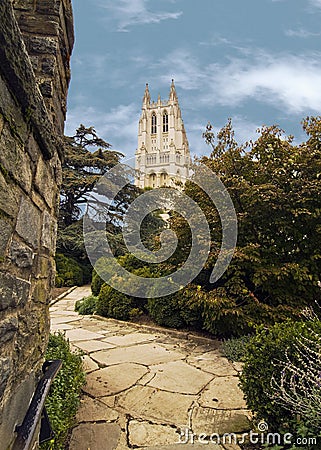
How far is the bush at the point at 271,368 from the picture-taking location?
1.43 m

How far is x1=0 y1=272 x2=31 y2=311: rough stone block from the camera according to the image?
76cm

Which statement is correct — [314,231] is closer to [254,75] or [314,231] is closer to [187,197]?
[187,197]

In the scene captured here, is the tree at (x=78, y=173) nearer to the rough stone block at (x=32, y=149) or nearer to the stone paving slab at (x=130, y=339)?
the stone paving slab at (x=130, y=339)

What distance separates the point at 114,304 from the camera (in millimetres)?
5152

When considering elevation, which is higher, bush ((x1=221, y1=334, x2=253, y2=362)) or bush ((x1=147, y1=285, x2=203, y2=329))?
bush ((x1=147, y1=285, x2=203, y2=329))

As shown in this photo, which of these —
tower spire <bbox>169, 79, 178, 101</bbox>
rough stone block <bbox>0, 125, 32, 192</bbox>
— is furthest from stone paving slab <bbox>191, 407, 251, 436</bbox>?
tower spire <bbox>169, 79, 178, 101</bbox>

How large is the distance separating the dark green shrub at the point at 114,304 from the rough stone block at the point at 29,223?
419 centimetres

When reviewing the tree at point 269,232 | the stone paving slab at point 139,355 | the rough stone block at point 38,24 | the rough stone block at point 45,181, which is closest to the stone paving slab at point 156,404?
the stone paving slab at point 139,355

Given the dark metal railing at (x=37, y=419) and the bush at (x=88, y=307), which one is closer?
the dark metal railing at (x=37, y=419)

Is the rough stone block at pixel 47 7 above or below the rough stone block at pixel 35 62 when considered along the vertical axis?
above

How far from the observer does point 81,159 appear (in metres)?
12.3

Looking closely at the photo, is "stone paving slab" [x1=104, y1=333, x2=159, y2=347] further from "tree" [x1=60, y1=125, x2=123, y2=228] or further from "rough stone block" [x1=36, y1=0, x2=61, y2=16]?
"tree" [x1=60, y1=125, x2=123, y2=228]

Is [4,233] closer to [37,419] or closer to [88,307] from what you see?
[37,419]

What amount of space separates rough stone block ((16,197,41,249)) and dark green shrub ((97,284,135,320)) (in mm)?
4187
